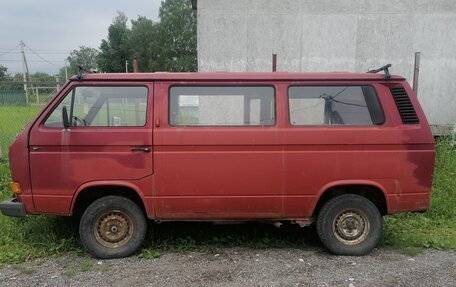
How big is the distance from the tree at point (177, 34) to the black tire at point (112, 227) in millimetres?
52100

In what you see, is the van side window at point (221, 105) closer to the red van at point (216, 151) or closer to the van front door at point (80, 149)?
the red van at point (216, 151)

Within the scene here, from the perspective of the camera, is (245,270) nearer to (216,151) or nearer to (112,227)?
(216,151)

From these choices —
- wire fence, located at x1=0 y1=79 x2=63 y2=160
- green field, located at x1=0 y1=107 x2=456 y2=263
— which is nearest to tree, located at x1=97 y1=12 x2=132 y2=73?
wire fence, located at x1=0 y1=79 x2=63 y2=160

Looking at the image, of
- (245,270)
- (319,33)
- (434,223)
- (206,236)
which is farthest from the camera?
(319,33)

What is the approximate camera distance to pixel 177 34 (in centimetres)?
5666

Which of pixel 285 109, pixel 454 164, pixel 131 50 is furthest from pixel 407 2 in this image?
pixel 131 50

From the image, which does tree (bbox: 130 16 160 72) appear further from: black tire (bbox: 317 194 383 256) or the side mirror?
black tire (bbox: 317 194 383 256)

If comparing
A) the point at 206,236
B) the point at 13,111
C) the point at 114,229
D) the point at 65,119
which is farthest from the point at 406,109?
the point at 13,111

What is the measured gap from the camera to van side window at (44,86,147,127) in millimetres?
4367

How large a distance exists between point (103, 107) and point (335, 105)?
8.08ft

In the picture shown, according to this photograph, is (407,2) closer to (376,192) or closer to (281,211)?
(376,192)

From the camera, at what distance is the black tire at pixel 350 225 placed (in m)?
4.55

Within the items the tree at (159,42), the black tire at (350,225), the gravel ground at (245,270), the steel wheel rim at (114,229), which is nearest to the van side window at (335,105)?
the black tire at (350,225)

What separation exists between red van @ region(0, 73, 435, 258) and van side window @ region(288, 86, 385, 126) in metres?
0.01
